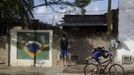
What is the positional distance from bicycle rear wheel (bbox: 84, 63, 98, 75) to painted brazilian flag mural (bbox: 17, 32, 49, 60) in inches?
173

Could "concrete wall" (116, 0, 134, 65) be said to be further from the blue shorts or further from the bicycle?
the bicycle

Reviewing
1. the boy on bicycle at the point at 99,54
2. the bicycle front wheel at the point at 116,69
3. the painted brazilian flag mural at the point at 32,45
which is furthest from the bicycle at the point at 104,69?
the painted brazilian flag mural at the point at 32,45

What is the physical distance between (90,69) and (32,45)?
5.38 metres

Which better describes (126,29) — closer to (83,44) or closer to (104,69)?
(83,44)

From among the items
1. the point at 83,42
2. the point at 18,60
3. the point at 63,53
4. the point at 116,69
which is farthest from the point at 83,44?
the point at 116,69

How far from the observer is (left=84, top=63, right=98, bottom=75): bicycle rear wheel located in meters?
19.0

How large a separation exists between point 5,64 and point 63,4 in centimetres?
681

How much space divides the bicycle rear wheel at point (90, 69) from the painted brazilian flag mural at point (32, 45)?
14.4ft

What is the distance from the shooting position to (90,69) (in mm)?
19266

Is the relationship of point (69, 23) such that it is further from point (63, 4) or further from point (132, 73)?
point (132, 73)

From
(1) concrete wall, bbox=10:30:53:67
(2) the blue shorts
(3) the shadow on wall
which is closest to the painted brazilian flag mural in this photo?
(1) concrete wall, bbox=10:30:53:67

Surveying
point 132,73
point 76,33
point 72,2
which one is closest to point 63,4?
point 72,2

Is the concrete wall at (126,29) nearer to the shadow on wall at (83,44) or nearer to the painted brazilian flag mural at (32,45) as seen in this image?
the shadow on wall at (83,44)

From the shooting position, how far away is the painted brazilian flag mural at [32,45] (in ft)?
77.4
